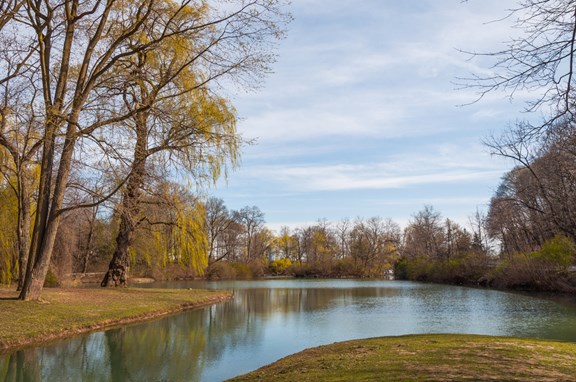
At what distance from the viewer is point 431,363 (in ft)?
20.9

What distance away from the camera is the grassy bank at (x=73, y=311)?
33.5 ft

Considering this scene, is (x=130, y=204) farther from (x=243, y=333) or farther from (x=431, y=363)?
(x=431, y=363)

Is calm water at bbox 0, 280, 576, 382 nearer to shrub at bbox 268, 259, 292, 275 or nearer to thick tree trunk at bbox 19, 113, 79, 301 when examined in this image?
thick tree trunk at bbox 19, 113, 79, 301

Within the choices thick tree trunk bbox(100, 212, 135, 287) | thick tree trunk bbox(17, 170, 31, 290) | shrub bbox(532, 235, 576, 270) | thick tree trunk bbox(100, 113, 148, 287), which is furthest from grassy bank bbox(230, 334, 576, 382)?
shrub bbox(532, 235, 576, 270)

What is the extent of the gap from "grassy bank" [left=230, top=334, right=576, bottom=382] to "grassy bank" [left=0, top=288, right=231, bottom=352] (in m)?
6.07

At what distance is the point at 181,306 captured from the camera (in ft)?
59.3

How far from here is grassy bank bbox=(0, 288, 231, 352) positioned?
33.5ft

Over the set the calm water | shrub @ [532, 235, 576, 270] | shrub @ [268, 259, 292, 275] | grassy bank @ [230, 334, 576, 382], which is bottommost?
the calm water

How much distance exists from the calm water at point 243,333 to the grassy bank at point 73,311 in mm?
514

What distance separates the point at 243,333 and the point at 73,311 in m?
4.96

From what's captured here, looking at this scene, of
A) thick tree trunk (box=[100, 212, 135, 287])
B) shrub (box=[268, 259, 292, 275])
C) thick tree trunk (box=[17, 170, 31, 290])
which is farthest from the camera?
shrub (box=[268, 259, 292, 275])

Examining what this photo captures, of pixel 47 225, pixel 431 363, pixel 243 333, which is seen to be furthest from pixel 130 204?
pixel 431 363

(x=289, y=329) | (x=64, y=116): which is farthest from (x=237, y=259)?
(x=64, y=116)

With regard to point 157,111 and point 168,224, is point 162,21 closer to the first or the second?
point 157,111
